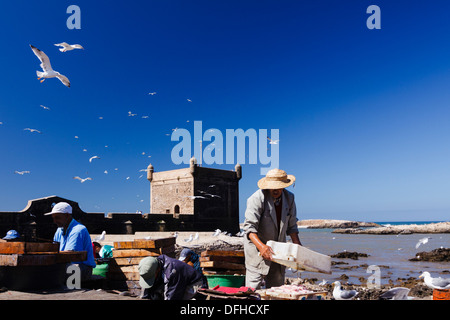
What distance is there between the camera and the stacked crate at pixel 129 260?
595 cm

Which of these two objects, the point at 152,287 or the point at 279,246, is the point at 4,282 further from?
the point at 279,246

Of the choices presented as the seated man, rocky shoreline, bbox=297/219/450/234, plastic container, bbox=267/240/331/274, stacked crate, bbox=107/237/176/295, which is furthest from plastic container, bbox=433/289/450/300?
rocky shoreline, bbox=297/219/450/234

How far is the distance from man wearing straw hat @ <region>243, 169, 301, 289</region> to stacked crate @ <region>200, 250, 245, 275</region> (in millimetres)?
1242

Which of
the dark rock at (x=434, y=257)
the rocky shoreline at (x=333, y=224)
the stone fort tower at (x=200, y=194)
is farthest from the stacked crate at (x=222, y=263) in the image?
the rocky shoreline at (x=333, y=224)

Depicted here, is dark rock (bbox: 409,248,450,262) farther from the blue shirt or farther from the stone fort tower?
the blue shirt

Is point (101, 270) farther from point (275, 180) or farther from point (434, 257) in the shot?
point (434, 257)

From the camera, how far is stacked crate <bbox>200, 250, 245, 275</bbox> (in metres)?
5.95

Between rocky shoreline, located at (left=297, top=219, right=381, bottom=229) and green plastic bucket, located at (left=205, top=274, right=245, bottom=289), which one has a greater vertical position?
green plastic bucket, located at (left=205, top=274, right=245, bottom=289)

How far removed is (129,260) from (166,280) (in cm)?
202

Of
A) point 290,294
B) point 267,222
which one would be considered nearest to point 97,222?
point 267,222

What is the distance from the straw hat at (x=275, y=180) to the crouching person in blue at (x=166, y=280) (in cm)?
129

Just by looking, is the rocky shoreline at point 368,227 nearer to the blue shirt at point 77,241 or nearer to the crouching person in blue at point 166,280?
the blue shirt at point 77,241

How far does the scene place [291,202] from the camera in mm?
4918

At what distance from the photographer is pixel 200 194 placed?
3228cm
